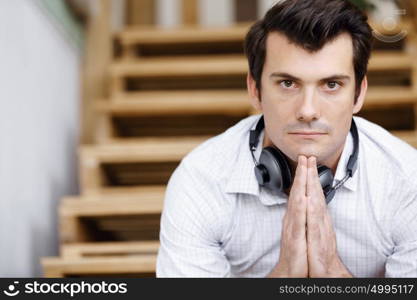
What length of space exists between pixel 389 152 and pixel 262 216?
27 centimetres

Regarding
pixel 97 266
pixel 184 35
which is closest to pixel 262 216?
pixel 97 266

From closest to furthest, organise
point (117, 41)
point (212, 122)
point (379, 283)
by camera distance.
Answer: point (379, 283)
point (212, 122)
point (117, 41)

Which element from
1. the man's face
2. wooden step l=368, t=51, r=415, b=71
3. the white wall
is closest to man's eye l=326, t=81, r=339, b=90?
the man's face

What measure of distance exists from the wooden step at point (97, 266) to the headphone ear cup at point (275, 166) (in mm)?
540

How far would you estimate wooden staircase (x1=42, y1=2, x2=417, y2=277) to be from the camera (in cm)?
194

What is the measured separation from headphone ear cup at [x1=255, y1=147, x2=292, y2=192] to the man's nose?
8cm

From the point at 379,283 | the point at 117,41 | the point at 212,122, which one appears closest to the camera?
the point at 379,283

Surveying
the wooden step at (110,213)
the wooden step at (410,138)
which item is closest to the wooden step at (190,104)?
the wooden step at (410,138)

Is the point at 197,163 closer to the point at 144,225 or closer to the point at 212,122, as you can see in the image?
the point at 144,225

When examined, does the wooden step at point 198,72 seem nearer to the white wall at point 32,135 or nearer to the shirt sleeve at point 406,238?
the white wall at point 32,135

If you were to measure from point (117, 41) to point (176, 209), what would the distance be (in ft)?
5.23

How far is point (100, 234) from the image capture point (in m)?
2.23

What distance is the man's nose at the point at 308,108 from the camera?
1.26 meters

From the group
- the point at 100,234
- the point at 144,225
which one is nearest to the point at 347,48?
the point at 144,225
